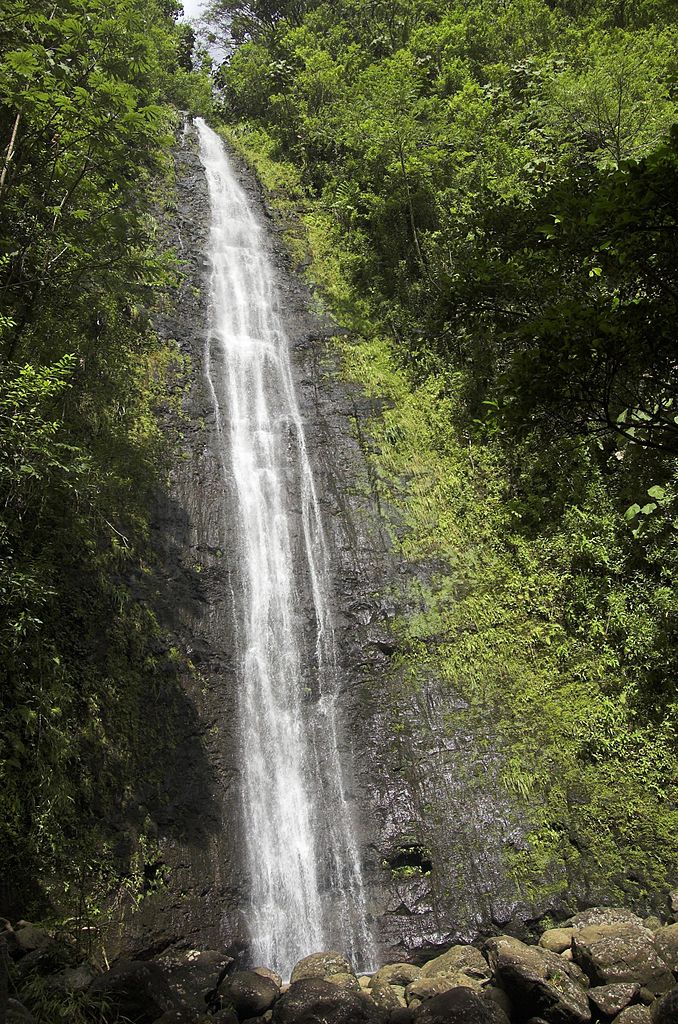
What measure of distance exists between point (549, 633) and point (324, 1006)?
244 inches

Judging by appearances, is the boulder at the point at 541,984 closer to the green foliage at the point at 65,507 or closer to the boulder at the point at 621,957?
the boulder at the point at 621,957

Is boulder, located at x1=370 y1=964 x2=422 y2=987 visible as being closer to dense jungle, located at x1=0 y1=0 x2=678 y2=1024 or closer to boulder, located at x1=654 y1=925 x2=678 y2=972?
dense jungle, located at x1=0 y1=0 x2=678 y2=1024

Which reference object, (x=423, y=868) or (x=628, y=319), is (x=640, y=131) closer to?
(x=628, y=319)

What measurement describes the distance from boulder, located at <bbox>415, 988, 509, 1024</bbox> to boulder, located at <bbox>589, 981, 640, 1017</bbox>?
39.0 inches

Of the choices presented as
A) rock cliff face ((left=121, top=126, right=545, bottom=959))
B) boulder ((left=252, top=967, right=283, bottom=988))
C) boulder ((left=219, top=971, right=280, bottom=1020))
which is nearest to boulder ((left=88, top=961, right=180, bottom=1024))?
boulder ((left=219, top=971, right=280, bottom=1020))

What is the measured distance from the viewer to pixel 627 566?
1012 cm

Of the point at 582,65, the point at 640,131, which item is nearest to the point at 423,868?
the point at 640,131

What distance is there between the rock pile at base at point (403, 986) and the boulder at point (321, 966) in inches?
0.5

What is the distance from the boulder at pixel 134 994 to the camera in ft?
18.5

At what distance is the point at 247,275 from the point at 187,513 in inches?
321

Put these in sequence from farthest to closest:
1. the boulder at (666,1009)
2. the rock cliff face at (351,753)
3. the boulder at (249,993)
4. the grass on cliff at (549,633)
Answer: the grass on cliff at (549,633), the rock cliff face at (351,753), the boulder at (249,993), the boulder at (666,1009)

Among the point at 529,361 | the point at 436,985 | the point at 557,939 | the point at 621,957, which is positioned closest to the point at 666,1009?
the point at 621,957

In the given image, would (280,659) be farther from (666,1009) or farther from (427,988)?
(666,1009)

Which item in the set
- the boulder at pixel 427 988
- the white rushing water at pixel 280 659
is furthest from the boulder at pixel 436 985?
the white rushing water at pixel 280 659
